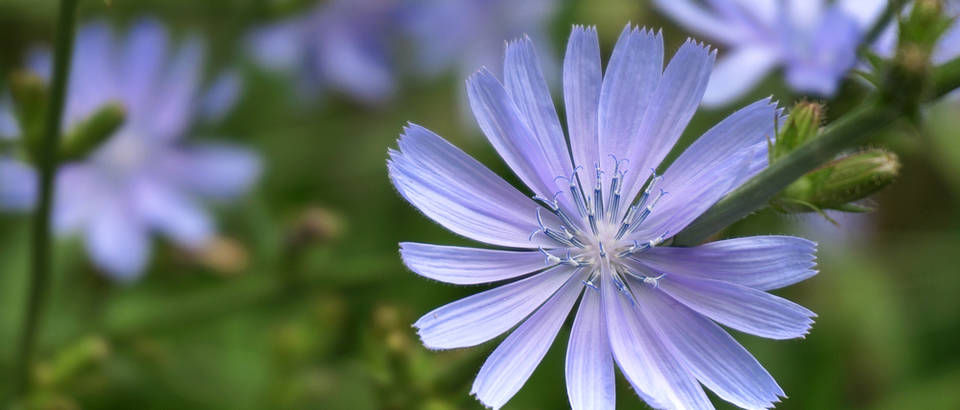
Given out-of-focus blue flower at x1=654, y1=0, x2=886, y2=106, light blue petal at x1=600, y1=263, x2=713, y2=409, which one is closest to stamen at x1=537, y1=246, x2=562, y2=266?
light blue petal at x1=600, y1=263, x2=713, y2=409

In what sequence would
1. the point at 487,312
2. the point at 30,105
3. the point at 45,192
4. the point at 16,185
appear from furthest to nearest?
the point at 16,185
the point at 30,105
the point at 45,192
the point at 487,312

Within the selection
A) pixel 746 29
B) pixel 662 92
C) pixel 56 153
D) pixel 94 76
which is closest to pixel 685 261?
pixel 662 92

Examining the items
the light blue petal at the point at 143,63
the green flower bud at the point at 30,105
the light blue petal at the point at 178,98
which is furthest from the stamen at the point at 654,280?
the light blue petal at the point at 143,63

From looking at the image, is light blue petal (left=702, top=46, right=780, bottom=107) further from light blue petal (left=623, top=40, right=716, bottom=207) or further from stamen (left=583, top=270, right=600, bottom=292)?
stamen (left=583, top=270, right=600, bottom=292)

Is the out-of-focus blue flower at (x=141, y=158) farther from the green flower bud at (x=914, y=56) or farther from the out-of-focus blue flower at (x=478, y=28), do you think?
the green flower bud at (x=914, y=56)

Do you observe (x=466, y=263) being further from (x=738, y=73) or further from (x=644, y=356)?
(x=738, y=73)

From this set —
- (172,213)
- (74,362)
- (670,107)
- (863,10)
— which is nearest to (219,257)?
(172,213)

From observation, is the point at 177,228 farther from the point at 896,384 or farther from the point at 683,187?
the point at 896,384

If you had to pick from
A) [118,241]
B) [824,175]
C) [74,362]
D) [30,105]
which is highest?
[118,241]
